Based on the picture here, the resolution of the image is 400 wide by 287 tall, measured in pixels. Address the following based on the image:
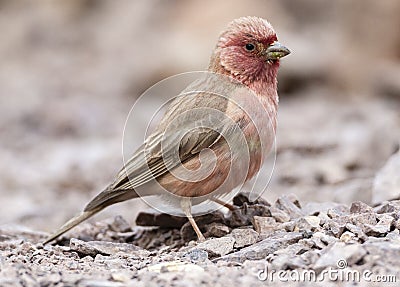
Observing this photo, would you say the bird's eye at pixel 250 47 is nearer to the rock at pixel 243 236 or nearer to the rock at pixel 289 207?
the rock at pixel 289 207

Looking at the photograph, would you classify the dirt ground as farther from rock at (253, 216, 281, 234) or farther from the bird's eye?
the bird's eye

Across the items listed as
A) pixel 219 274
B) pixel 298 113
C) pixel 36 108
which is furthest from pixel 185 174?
pixel 36 108

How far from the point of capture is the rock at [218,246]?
5484mm

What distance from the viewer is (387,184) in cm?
685

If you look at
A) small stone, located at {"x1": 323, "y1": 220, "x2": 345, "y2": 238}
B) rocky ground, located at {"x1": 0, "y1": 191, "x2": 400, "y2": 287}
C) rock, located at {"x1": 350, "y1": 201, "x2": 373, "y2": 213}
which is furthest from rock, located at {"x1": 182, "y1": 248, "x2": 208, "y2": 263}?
rock, located at {"x1": 350, "y1": 201, "x2": 373, "y2": 213}

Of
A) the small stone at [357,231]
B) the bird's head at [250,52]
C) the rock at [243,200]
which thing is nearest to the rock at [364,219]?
the small stone at [357,231]

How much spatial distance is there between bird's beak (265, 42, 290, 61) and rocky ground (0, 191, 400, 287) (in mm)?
1213

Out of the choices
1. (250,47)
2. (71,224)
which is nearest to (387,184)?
(250,47)

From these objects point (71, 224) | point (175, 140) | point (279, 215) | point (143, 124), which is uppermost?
point (143, 124)

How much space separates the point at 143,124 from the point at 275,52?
656 cm

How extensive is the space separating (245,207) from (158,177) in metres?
0.78

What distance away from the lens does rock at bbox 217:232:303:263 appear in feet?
16.9

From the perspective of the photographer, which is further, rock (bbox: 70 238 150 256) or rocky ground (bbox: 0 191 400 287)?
rock (bbox: 70 238 150 256)

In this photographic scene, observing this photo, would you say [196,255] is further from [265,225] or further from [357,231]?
[357,231]
